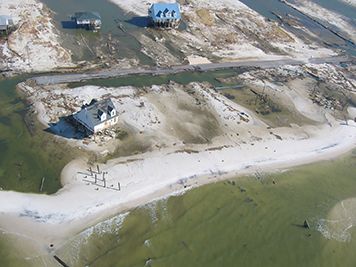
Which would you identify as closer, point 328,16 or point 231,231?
point 231,231

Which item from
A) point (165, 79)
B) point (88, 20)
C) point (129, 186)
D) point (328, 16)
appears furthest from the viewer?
point (328, 16)

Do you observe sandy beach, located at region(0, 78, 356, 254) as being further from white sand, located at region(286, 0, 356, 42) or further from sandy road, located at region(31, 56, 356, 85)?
white sand, located at region(286, 0, 356, 42)

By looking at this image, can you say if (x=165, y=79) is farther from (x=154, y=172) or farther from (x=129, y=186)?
(x=129, y=186)

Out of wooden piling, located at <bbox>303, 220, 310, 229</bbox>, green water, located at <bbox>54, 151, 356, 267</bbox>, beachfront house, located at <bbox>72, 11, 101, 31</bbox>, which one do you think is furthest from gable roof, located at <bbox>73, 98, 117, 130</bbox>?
beachfront house, located at <bbox>72, 11, 101, 31</bbox>

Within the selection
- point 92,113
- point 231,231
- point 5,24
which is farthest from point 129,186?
point 5,24

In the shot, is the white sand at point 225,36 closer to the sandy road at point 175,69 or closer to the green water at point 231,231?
the sandy road at point 175,69

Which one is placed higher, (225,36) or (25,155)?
(225,36)

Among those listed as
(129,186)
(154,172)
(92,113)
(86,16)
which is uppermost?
(86,16)

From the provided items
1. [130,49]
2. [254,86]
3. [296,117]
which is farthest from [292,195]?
[130,49]
